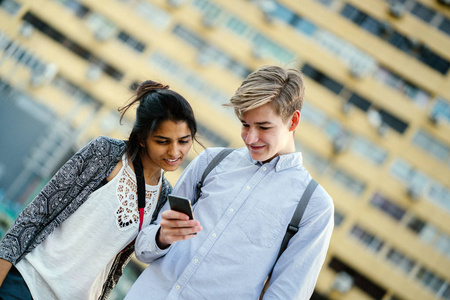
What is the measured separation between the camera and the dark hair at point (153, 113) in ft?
8.22

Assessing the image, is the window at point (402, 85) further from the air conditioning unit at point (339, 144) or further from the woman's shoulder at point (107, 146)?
the woman's shoulder at point (107, 146)

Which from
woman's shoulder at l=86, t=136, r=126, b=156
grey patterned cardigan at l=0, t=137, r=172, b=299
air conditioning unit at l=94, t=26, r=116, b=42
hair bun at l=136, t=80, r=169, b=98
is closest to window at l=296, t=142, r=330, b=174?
air conditioning unit at l=94, t=26, r=116, b=42

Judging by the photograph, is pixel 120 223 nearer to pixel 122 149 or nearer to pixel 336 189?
pixel 122 149

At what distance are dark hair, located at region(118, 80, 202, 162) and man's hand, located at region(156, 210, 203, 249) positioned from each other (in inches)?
24.6

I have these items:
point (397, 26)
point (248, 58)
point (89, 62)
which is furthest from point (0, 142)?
point (397, 26)

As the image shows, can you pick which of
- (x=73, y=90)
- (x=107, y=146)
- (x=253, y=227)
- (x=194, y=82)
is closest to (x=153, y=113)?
(x=107, y=146)

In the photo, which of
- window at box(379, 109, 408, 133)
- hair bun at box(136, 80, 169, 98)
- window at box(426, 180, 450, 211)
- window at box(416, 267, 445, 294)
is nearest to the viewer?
hair bun at box(136, 80, 169, 98)

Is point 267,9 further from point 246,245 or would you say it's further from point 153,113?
point 246,245

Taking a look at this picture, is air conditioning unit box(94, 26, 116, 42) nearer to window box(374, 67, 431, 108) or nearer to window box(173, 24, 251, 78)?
window box(173, 24, 251, 78)

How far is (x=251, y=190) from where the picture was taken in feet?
7.68

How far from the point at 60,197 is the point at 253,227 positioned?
1113 millimetres

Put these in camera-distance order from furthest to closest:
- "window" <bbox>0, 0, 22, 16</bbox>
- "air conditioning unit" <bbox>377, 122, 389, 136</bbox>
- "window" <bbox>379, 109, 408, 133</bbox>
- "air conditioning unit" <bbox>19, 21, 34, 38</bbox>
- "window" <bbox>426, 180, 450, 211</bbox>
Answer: "window" <bbox>0, 0, 22, 16</bbox> < "air conditioning unit" <bbox>19, 21, 34, 38</bbox> < "window" <bbox>379, 109, 408, 133</bbox> < "window" <bbox>426, 180, 450, 211</bbox> < "air conditioning unit" <bbox>377, 122, 389, 136</bbox>

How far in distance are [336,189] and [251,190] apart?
16.9 meters

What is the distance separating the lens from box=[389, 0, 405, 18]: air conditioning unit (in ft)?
60.3
